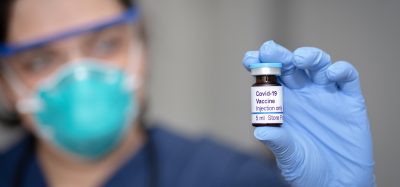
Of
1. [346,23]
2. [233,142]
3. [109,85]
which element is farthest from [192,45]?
[109,85]

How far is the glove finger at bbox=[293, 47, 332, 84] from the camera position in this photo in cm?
57

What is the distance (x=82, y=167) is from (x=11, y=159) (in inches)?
8.3

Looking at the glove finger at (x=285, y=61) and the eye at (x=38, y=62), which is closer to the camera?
the glove finger at (x=285, y=61)

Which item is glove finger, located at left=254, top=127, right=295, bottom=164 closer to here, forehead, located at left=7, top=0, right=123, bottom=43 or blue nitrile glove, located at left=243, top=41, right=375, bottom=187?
blue nitrile glove, located at left=243, top=41, right=375, bottom=187

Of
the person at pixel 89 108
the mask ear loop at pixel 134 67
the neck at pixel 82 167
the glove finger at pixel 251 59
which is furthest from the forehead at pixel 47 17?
the glove finger at pixel 251 59

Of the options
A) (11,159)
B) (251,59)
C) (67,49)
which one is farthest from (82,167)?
(251,59)

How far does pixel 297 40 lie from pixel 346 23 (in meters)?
0.23

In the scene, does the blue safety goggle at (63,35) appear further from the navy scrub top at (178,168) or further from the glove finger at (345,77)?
the glove finger at (345,77)

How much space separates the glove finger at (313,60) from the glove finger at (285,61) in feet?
0.04

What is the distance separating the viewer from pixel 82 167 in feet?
3.65

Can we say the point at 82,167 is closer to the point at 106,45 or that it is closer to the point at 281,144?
the point at 106,45

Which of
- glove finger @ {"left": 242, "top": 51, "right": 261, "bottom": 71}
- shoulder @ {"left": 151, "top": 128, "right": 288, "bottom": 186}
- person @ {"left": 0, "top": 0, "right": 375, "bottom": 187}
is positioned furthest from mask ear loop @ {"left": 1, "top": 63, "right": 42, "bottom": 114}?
glove finger @ {"left": 242, "top": 51, "right": 261, "bottom": 71}

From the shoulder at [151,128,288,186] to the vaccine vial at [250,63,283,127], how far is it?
51cm

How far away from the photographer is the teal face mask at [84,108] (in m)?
0.95
